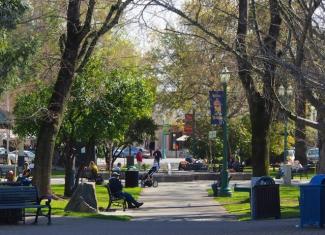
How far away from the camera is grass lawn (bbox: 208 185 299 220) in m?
21.2

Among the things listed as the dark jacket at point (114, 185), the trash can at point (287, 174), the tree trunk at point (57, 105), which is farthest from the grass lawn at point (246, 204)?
the tree trunk at point (57, 105)

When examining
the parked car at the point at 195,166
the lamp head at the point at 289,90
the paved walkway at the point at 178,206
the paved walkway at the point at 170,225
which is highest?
the lamp head at the point at 289,90

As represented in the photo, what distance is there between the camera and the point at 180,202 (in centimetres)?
2759

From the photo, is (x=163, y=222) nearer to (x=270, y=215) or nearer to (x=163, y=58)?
(x=270, y=215)

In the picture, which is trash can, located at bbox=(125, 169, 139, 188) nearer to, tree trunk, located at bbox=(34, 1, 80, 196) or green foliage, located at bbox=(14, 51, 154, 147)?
green foliage, located at bbox=(14, 51, 154, 147)

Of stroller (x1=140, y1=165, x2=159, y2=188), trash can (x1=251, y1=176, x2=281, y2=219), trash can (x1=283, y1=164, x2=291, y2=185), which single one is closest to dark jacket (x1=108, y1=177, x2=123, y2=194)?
trash can (x1=251, y1=176, x2=281, y2=219)

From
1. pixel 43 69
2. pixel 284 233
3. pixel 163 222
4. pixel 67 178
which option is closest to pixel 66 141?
pixel 67 178

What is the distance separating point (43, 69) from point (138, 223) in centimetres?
966

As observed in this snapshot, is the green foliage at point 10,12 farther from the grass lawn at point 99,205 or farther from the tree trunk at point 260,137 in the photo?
the tree trunk at point 260,137

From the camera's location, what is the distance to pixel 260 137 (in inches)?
998

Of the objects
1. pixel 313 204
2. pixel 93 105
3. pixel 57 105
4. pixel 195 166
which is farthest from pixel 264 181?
pixel 195 166

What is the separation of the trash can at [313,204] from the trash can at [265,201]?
315cm

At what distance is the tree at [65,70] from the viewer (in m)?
24.5

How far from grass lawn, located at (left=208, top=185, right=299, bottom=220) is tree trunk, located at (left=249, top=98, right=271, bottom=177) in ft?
4.39
